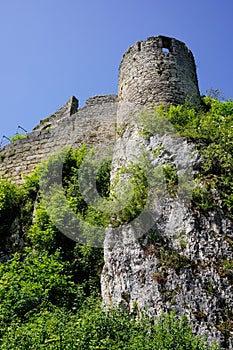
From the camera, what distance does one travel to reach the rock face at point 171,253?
18.1 feet

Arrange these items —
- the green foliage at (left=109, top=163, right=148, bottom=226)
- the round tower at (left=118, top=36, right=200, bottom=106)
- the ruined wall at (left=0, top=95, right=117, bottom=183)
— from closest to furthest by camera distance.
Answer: the green foliage at (left=109, top=163, right=148, bottom=226) < the round tower at (left=118, top=36, right=200, bottom=106) < the ruined wall at (left=0, top=95, right=117, bottom=183)

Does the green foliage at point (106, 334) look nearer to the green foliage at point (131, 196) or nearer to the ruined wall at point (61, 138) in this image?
the green foliage at point (131, 196)

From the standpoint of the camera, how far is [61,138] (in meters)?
11.8

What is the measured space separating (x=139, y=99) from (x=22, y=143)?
4468 millimetres

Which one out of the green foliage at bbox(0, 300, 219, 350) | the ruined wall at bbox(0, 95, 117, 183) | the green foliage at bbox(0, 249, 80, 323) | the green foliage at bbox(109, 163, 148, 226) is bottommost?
the green foliage at bbox(0, 300, 219, 350)

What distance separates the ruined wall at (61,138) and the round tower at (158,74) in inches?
50.7

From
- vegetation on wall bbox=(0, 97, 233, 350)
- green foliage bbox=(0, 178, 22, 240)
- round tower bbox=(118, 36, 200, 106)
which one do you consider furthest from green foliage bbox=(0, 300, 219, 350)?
round tower bbox=(118, 36, 200, 106)

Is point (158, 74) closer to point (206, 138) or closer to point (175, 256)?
point (206, 138)

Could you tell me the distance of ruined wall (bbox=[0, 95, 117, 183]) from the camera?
11.4 meters

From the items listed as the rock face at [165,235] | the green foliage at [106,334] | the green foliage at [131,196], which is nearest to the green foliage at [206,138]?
the rock face at [165,235]

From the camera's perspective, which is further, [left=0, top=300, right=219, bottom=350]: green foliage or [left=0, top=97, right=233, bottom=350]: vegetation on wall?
[left=0, top=97, right=233, bottom=350]: vegetation on wall

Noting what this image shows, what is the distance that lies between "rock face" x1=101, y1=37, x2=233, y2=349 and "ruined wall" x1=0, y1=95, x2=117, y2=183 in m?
2.81

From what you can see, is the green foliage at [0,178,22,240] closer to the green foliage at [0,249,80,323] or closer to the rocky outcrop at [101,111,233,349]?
the green foliage at [0,249,80,323]

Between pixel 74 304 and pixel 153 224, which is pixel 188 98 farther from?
pixel 74 304
